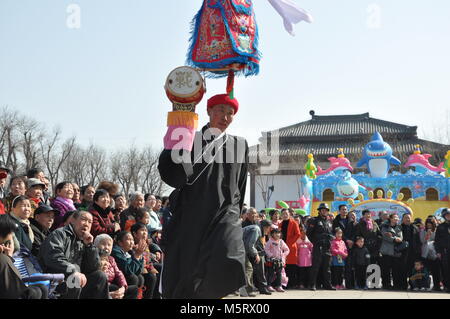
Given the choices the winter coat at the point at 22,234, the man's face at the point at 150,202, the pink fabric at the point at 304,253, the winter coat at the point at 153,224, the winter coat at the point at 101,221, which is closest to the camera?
the winter coat at the point at 22,234

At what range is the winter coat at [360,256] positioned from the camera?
11438mm

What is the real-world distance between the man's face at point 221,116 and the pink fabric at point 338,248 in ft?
26.5

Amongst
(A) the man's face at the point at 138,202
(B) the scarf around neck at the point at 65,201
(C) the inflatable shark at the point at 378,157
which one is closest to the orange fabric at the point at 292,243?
(A) the man's face at the point at 138,202

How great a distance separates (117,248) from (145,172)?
37315 millimetres

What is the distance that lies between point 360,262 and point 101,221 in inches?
247

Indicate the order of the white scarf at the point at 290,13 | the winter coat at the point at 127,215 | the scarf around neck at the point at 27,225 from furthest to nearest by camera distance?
the winter coat at the point at 127,215
the scarf around neck at the point at 27,225
the white scarf at the point at 290,13

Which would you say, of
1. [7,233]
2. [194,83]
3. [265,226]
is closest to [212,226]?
Result: [194,83]

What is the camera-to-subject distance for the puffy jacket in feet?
37.5

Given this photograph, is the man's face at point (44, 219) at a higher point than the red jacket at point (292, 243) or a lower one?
higher

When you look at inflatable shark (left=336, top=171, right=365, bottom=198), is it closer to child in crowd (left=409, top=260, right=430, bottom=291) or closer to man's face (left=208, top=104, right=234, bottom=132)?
child in crowd (left=409, top=260, right=430, bottom=291)

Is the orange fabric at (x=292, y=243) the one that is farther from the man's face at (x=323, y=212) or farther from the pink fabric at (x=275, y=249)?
the man's face at (x=323, y=212)

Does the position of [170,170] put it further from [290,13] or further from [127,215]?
[127,215]

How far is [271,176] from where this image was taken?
37.6 m
